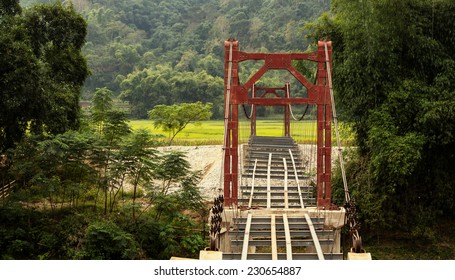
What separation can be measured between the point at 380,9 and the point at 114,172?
7.20 metres

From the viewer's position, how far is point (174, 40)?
4662cm

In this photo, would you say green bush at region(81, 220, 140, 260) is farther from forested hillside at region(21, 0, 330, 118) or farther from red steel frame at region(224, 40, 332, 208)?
forested hillside at region(21, 0, 330, 118)

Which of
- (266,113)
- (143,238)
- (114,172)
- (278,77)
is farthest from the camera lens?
(278,77)

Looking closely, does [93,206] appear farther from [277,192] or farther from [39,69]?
[277,192]

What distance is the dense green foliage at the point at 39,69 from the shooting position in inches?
429

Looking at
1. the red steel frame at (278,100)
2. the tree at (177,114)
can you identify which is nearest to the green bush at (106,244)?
the red steel frame at (278,100)

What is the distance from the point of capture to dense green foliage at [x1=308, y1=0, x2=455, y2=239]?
40.9ft

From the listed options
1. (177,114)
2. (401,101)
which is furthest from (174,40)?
(401,101)

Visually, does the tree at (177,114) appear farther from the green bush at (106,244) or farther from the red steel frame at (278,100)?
the red steel frame at (278,100)

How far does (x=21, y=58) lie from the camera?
1088 cm

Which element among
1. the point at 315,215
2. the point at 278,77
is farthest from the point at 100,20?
the point at 315,215

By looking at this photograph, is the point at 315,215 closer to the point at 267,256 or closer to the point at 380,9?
the point at 267,256

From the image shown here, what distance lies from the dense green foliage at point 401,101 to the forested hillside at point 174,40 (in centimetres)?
1995

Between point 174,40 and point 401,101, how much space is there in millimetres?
35599
